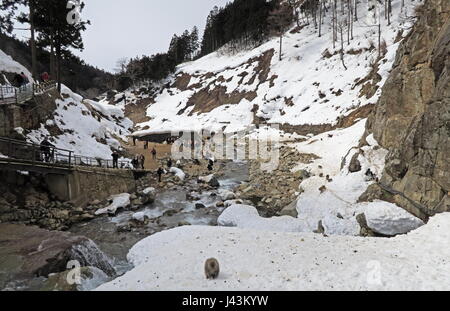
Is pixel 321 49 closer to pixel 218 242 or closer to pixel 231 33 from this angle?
pixel 231 33

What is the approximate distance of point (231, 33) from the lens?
88.4 m

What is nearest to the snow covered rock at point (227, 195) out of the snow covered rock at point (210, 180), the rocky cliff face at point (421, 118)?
the snow covered rock at point (210, 180)

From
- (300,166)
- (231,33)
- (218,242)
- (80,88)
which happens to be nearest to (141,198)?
(218,242)

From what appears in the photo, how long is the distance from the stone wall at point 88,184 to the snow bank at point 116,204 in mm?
883

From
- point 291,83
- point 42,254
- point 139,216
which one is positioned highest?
point 291,83

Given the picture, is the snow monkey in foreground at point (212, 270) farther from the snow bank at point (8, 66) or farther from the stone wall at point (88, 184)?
the snow bank at point (8, 66)

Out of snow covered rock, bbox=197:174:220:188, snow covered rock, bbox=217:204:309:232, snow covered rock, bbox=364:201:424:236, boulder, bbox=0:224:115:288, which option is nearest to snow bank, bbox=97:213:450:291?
snow covered rock, bbox=364:201:424:236

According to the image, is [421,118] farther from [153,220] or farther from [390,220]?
[153,220]

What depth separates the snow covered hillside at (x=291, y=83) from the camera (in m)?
37.6

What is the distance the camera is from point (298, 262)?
9445 millimetres

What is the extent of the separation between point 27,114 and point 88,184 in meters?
7.14

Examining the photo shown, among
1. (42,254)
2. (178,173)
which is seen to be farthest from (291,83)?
(42,254)

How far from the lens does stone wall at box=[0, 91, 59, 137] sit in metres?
17.8

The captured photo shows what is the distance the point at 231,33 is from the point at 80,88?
51309 millimetres
